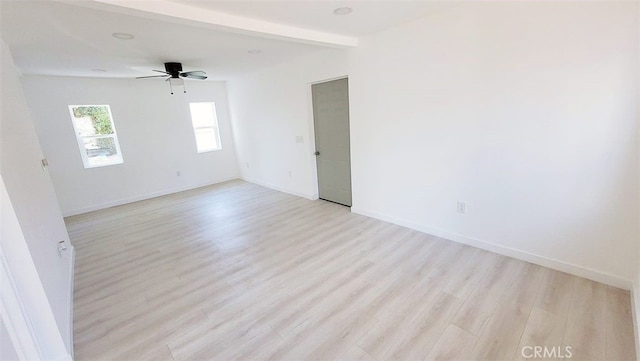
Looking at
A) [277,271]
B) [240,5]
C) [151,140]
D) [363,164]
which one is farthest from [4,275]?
[151,140]

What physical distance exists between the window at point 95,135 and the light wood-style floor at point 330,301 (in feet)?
7.91

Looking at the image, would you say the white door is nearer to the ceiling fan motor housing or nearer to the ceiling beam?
the ceiling beam

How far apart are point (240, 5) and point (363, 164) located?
237 centimetres

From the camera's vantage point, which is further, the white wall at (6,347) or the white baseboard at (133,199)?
the white baseboard at (133,199)

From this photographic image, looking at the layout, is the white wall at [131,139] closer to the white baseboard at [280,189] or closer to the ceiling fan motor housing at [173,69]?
the white baseboard at [280,189]

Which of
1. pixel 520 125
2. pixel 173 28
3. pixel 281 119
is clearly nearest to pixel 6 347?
pixel 173 28

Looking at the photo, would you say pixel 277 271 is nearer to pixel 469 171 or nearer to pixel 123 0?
pixel 469 171

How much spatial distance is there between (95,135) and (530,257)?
6.86 metres

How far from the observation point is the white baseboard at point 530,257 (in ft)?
6.91

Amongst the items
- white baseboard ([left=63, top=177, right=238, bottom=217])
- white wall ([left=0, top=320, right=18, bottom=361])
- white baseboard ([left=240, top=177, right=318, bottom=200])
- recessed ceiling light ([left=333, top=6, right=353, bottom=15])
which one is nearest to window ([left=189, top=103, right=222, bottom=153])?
white baseboard ([left=63, top=177, right=238, bottom=217])

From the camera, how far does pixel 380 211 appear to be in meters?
3.68

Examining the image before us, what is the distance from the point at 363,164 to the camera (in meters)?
3.75

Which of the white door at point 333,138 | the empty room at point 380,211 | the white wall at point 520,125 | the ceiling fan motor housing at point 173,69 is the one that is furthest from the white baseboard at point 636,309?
the ceiling fan motor housing at point 173,69

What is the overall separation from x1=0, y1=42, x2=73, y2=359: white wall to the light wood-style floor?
289 mm
